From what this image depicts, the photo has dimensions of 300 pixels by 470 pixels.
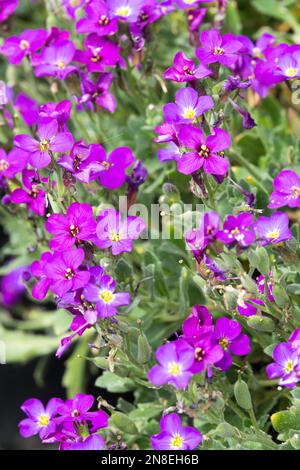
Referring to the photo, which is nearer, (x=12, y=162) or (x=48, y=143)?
(x=48, y=143)

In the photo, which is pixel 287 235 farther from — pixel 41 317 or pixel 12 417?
pixel 12 417

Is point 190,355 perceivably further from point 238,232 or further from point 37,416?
point 37,416

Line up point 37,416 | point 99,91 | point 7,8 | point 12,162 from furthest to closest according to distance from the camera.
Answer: point 7,8, point 99,91, point 12,162, point 37,416

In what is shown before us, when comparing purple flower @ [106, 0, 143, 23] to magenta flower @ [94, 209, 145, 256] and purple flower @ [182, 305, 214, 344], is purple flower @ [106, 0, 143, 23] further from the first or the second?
purple flower @ [182, 305, 214, 344]

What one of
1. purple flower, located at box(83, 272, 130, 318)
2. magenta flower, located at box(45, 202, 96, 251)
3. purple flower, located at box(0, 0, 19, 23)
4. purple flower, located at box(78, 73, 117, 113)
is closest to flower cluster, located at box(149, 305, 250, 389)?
purple flower, located at box(83, 272, 130, 318)

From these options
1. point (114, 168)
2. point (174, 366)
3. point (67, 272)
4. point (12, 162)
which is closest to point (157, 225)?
point (114, 168)

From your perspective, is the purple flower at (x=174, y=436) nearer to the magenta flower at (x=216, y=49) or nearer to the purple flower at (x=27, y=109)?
the magenta flower at (x=216, y=49)

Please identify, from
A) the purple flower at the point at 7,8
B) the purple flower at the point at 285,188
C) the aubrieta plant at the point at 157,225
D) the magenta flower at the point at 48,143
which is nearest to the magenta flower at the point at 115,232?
the aubrieta plant at the point at 157,225
